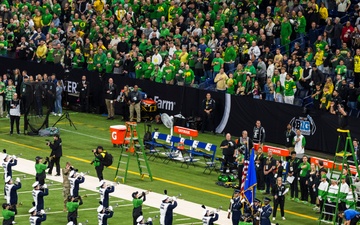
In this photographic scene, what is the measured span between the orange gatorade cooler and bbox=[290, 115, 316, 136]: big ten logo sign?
7.43 m

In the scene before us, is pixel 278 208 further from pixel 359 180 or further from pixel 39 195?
pixel 39 195

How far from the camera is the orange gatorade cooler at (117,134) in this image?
1911 inches

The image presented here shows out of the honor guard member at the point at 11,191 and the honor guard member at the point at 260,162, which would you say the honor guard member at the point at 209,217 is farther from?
the honor guard member at the point at 260,162

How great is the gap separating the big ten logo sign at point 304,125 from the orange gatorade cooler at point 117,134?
7.43 metres

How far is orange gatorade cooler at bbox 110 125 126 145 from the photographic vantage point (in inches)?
1911

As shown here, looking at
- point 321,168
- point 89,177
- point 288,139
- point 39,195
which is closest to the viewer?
point 39,195

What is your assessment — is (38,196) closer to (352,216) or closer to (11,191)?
(11,191)

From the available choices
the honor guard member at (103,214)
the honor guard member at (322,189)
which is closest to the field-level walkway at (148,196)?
the honor guard member at (322,189)

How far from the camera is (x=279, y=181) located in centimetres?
3922

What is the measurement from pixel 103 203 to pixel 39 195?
213 centimetres

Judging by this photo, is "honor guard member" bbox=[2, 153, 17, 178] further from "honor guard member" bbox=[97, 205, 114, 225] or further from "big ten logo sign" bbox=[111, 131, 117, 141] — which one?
"big ten logo sign" bbox=[111, 131, 117, 141]

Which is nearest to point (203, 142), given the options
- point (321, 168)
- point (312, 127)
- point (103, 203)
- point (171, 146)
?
point (171, 146)

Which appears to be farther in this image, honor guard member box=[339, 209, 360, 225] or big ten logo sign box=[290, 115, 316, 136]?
big ten logo sign box=[290, 115, 316, 136]

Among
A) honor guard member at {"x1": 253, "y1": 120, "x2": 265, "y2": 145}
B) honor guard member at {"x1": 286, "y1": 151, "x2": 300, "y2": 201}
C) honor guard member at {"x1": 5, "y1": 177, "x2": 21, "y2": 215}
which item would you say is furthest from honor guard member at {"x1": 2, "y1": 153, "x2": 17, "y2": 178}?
honor guard member at {"x1": 253, "y1": 120, "x2": 265, "y2": 145}
